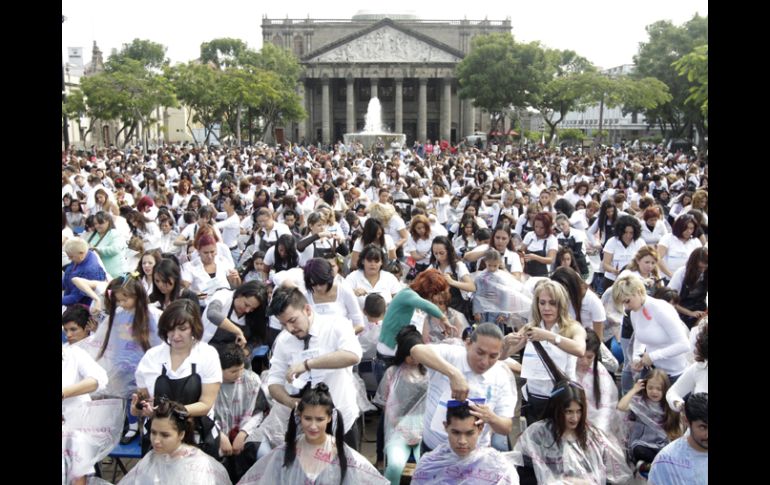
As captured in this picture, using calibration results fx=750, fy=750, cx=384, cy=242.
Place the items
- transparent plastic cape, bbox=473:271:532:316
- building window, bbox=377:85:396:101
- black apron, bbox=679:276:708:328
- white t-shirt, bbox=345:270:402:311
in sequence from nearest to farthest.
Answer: black apron, bbox=679:276:708:328, white t-shirt, bbox=345:270:402:311, transparent plastic cape, bbox=473:271:532:316, building window, bbox=377:85:396:101

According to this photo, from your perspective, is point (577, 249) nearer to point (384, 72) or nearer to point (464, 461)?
point (464, 461)

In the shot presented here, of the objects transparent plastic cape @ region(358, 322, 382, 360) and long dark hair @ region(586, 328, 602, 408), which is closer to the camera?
long dark hair @ region(586, 328, 602, 408)

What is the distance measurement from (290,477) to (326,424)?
1.16 ft

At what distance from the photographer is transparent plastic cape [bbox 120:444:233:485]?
4.18 metres

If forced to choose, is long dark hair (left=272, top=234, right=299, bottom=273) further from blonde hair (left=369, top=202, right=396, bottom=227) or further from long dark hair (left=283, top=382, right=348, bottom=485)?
long dark hair (left=283, top=382, right=348, bottom=485)

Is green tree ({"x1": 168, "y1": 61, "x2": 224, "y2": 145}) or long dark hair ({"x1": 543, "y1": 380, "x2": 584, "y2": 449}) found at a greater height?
green tree ({"x1": 168, "y1": 61, "x2": 224, "y2": 145})

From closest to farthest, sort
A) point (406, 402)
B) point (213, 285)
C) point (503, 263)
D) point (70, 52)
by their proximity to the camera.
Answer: point (406, 402)
point (213, 285)
point (503, 263)
point (70, 52)

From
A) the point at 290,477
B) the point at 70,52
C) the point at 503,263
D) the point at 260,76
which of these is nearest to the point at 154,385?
the point at 290,477

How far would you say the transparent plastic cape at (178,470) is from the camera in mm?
4184

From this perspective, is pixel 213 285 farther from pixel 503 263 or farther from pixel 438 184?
pixel 438 184

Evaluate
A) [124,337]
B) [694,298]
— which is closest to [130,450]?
[124,337]

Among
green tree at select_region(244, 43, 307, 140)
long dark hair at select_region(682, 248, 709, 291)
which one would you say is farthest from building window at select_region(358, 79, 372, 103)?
long dark hair at select_region(682, 248, 709, 291)

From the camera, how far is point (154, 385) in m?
4.68

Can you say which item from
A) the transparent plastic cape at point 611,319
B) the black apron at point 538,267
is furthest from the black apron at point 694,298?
the black apron at point 538,267
